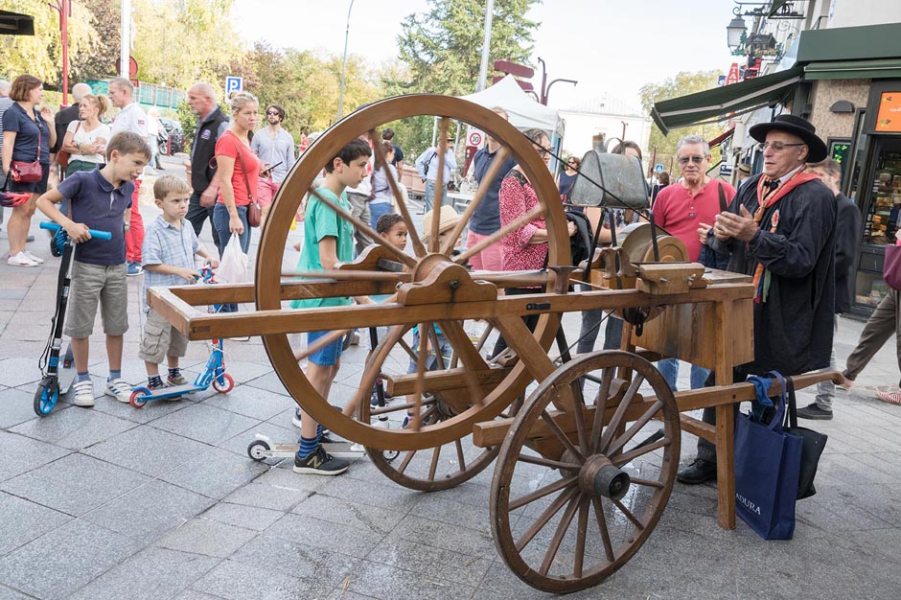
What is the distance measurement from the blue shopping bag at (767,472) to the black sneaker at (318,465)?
1926mm

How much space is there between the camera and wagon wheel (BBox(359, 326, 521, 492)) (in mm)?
3150

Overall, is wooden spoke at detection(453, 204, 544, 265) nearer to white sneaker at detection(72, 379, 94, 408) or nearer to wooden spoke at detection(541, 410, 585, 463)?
wooden spoke at detection(541, 410, 585, 463)

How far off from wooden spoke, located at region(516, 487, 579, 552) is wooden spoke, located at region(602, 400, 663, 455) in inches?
9.9

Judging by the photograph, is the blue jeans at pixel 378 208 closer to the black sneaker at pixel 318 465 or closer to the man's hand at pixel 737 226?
the black sneaker at pixel 318 465

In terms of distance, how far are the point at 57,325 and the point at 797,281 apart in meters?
3.87

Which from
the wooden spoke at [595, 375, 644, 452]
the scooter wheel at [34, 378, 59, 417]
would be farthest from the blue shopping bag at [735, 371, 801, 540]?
the scooter wheel at [34, 378, 59, 417]

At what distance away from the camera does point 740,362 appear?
11.2ft

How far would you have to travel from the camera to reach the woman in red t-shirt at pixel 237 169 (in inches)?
233

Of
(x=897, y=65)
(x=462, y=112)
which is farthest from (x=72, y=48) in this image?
(x=462, y=112)

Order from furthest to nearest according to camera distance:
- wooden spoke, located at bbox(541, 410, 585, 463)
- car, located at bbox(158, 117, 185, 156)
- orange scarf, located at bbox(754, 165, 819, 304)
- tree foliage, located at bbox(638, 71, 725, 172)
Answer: tree foliage, located at bbox(638, 71, 725, 172)
car, located at bbox(158, 117, 185, 156)
orange scarf, located at bbox(754, 165, 819, 304)
wooden spoke, located at bbox(541, 410, 585, 463)

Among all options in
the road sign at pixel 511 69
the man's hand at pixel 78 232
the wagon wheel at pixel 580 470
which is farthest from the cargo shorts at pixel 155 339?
the road sign at pixel 511 69

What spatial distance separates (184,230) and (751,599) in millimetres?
3655

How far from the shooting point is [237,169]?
6129mm

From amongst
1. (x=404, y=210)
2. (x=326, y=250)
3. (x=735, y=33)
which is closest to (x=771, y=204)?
(x=404, y=210)
